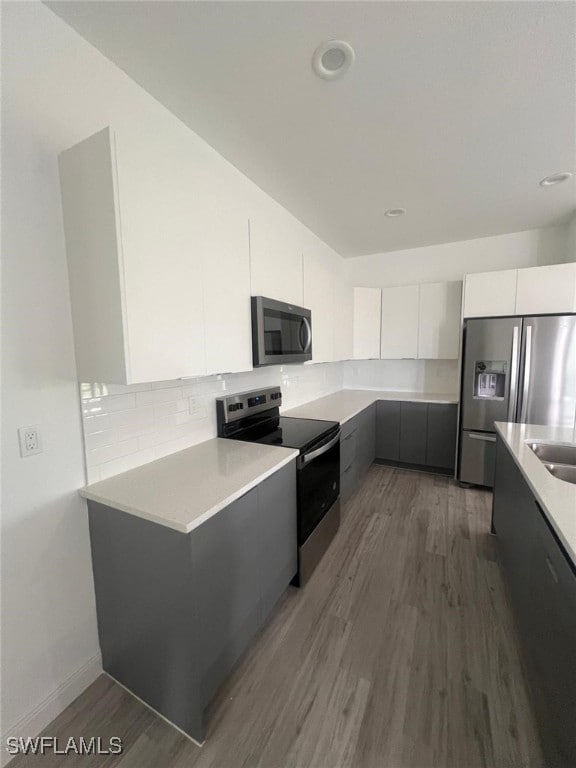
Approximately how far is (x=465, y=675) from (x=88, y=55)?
10.0 ft

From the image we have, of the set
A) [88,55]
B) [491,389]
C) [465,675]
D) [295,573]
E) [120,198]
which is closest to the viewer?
[120,198]

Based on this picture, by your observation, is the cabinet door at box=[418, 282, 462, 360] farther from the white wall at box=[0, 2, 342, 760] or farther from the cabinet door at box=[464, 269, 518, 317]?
the white wall at box=[0, 2, 342, 760]

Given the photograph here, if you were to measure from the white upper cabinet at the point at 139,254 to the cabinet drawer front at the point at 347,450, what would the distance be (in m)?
1.56

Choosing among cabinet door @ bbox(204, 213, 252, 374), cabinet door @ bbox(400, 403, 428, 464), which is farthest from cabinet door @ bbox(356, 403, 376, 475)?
cabinet door @ bbox(204, 213, 252, 374)

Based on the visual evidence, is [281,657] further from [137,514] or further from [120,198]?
[120,198]

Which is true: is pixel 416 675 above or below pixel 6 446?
below

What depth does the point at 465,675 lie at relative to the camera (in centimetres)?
138

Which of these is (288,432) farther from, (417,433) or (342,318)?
(417,433)

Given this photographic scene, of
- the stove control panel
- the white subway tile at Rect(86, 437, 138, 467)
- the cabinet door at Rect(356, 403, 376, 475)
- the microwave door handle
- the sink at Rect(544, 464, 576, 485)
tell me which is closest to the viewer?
the white subway tile at Rect(86, 437, 138, 467)

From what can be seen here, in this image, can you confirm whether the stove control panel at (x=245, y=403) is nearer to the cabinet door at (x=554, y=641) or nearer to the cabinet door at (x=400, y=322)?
the cabinet door at (x=554, y=641)

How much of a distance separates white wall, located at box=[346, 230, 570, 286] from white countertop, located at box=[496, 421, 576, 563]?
208 centimetres

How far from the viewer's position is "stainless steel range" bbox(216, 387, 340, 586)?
6.02 feet

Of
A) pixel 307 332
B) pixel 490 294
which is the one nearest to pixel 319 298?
pixel 307 332

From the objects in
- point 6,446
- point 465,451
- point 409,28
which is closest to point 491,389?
point 465,451
